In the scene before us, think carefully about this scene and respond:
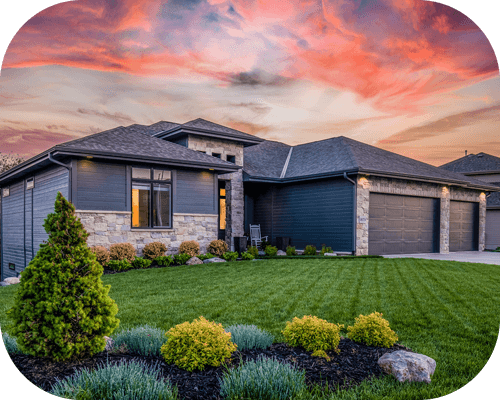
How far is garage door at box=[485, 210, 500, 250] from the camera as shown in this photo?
23656 millimetres

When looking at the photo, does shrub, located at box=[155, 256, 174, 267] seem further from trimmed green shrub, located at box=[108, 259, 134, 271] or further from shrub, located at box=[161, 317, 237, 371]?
shrub, located at box=[161, 317, 237, 371]

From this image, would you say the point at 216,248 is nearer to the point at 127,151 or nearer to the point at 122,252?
the point at 122,252

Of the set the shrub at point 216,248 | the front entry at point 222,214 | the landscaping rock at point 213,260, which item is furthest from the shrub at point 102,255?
the front entry at point 222,214

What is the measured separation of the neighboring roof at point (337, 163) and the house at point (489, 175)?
181 inches

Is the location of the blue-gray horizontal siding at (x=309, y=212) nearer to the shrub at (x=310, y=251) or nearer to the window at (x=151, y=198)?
the shrub at (x=310, y=251)

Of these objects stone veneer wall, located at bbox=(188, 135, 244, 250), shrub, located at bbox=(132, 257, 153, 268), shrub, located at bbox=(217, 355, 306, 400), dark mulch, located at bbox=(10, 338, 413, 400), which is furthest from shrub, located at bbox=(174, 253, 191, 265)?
shrub, located at bbox=(217, 355, 306, 400)

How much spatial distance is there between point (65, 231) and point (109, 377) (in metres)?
1.23

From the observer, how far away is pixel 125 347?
3799 mm

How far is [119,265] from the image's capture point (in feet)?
36.3

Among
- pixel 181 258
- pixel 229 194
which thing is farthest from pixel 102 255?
pixel 229 194

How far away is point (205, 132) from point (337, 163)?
5472 millimetres

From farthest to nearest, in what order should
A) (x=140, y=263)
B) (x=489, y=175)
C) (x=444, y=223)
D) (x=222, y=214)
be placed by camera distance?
(x=489, y=175), (x=444, y=223), (x=222, y=214), (x=140, y=263)

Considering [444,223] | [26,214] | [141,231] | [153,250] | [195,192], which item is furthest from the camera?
[444,223]

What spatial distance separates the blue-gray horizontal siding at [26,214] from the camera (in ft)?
41.8
